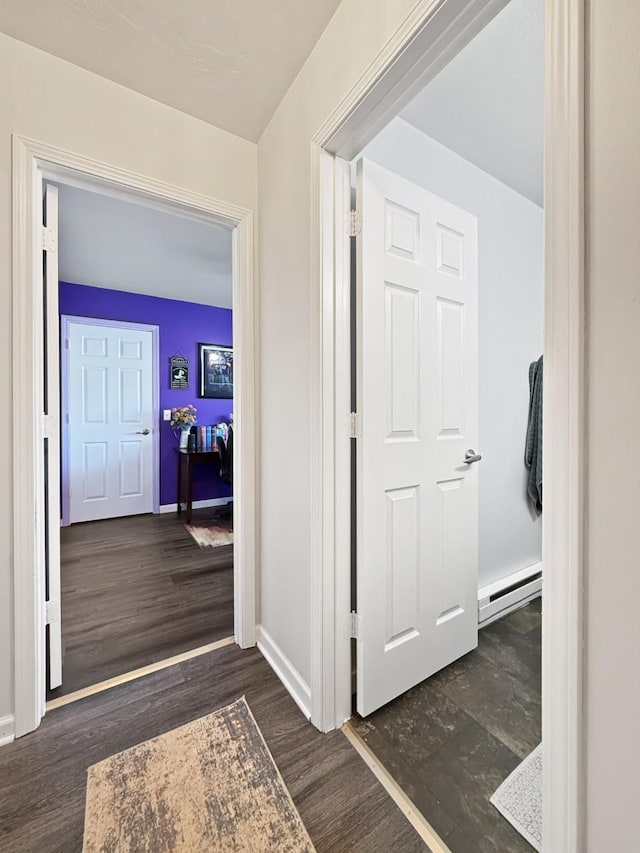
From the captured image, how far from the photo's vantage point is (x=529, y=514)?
7.48 feet

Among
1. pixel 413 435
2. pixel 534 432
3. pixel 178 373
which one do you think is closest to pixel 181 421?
pixel 178 373

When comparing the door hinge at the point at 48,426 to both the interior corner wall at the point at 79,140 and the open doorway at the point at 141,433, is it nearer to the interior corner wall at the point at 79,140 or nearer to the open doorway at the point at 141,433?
the interior corner wall at the point at 79,140

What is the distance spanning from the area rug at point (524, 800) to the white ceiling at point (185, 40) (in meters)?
2.54

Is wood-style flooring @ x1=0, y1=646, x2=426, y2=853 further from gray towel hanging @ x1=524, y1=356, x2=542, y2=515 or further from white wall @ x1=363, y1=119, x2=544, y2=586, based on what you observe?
gray towel hanging @ x1=524, y1=356, x2=542, y2=515

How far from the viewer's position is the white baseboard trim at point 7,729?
50.7 inches

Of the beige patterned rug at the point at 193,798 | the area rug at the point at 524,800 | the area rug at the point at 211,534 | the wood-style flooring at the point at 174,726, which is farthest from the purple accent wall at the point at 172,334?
the area rug at the point at 524,800

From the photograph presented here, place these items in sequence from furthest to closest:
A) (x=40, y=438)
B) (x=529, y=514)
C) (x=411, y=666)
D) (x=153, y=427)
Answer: (x=153, y=427) < (x=529, y=514) < (x=411, y=666) < (x=40, y=438)

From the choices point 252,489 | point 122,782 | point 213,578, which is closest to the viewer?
point 122,782

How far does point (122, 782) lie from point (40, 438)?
1.19 metres

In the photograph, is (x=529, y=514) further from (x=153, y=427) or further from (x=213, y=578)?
(x=153, y=427)

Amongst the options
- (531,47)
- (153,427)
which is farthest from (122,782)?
(153,427)

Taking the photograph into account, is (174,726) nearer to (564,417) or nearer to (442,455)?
(442,455)

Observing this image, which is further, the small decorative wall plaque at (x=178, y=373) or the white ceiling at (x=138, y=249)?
the small decorative wall plaque at (x=178, y=373)

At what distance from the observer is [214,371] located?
4707mm
